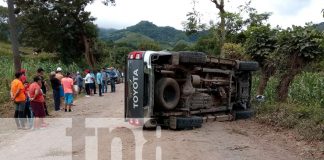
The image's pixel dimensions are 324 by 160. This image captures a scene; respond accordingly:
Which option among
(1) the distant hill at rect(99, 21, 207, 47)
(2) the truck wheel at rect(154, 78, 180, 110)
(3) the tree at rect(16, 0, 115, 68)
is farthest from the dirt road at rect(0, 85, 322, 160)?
(1) the distant hill at rect(99, 21, 207, 47)

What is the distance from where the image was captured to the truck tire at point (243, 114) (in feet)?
53.4

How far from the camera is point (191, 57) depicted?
13289 millimetres

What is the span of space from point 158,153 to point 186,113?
404 centimetres

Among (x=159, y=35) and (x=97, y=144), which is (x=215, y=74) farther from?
(x=159, y=35)

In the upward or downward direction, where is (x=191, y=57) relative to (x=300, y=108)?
upward

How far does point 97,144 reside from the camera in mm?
10953

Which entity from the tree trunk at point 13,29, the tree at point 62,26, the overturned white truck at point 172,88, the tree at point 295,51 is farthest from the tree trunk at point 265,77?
the tree at point 62,26

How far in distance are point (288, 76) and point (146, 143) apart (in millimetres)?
9941

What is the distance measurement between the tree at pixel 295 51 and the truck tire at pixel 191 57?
19.4ft

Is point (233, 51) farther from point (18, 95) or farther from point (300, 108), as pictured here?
point (18, 95)

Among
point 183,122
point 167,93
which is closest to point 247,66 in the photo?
point 167,93

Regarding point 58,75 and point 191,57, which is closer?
point 191,57

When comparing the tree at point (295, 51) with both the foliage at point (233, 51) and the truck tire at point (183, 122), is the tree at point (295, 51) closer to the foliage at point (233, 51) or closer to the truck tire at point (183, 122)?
the foliage at point (233, 51)

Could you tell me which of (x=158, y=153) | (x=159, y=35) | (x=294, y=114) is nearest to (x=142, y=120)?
(x=158, y=153)
